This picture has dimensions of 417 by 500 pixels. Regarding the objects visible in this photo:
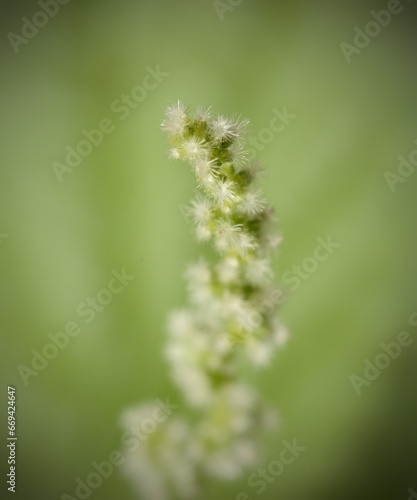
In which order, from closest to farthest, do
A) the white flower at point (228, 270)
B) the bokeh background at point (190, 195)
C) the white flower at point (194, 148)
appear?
the white flower at point (194, 148)
the white flower at point (228, 270)
the bokeh background at point (190, 195)

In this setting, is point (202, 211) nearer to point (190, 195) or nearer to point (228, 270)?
point (228, 270)

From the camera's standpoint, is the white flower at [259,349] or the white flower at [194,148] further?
the white flower at [259,349]

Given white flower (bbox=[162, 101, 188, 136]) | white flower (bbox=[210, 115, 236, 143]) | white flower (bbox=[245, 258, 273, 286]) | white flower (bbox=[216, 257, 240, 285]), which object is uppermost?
white flower (bbox=[162, 101, 188, 136])

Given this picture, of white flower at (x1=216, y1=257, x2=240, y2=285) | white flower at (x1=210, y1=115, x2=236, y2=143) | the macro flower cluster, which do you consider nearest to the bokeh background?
the macro flower cluster

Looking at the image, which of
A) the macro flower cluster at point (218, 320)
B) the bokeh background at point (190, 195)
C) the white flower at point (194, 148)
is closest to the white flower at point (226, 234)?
the macro flower cluster at point (218, 320)

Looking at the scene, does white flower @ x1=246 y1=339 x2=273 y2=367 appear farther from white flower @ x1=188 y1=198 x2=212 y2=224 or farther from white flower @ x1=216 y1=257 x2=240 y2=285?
white flower @ x1=188 y1=198 x2=212 y2=224

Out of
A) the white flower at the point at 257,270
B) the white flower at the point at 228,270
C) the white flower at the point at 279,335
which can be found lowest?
the white flower at the point at 279,335

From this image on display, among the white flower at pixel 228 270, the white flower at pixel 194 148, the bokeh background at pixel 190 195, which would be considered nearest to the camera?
the white flower at pixel 194 148

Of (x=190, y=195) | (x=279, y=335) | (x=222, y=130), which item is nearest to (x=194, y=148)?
(x=222, y=130)

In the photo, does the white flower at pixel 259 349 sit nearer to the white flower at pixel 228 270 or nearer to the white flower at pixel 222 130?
the white flower at pixel 228 270
